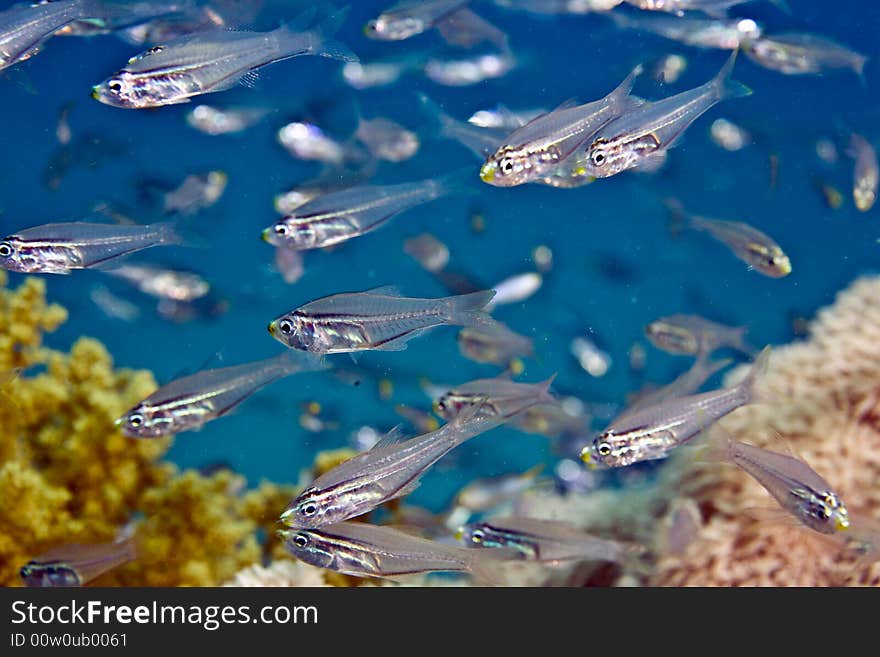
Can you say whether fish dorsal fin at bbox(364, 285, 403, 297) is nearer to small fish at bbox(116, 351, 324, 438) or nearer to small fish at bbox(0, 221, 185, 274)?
small fish at bbox(116, 351, 324, 438)

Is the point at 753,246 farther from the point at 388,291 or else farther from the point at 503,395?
the point at 388,291

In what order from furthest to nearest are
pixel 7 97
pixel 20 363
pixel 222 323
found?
pixel 222 323 < pixel 7 97 < pixel 20 363

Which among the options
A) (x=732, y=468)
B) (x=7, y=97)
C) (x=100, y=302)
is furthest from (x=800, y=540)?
(x=7, y=97)

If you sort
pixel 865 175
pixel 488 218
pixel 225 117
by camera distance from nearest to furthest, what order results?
pixel 865 175 → pixel 225 117 → pixel 488 218

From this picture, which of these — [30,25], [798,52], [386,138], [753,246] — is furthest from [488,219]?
[30,25]

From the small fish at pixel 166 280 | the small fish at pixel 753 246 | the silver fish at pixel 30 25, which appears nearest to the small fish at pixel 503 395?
the small fish at pixel 753 246
